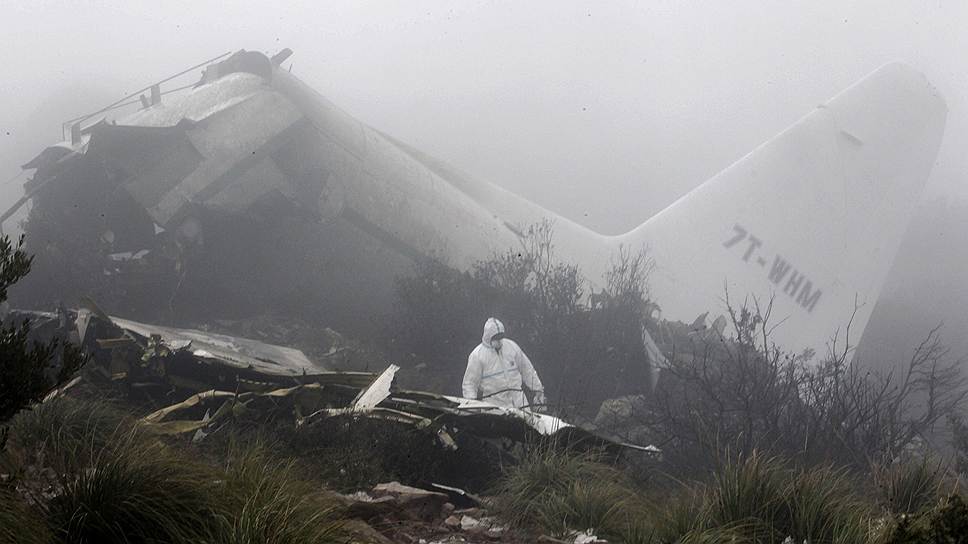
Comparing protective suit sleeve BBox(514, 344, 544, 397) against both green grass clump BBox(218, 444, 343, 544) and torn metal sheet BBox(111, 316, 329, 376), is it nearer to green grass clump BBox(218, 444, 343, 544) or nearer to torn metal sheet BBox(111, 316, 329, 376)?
torn metal sheet BBox(111, 316, 329, 376)

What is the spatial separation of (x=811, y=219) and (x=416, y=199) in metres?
6.03

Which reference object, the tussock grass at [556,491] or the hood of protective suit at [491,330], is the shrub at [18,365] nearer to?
the tussock grass at [556,491]

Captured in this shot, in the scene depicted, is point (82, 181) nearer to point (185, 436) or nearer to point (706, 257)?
point (185, 436)

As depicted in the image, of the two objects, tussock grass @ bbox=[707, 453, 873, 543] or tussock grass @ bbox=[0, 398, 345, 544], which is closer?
tussock grass @ bbox=[0, 398, 345, 544]

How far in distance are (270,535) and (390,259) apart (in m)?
9.38

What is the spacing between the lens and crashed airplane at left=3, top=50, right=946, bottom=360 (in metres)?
11.4

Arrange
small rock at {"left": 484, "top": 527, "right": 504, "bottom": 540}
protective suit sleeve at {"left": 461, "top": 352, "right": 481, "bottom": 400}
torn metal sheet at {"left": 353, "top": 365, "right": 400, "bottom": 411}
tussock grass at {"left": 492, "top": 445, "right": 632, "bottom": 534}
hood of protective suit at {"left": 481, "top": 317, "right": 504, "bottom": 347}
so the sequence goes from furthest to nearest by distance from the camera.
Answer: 1. hood of protective suit at {"left": 481, "top": 317, "right": 504, "bottom": 347}
2. protective suit sleeve at {"left": 461, "top": 352, "right": 481, "bottom": 400}
3. torn metal sheet at {"left": 353, "top": 365, "right": 400, "bottom": 411}
4. tussock grass at {"left": 492, "top": 445, "right": 632, "bottom": 534}
5. small rock at {"left": 484, "top": 527, "right": 504, "bottom": 540}

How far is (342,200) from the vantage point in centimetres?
1192

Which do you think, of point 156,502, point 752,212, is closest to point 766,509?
point 156,502

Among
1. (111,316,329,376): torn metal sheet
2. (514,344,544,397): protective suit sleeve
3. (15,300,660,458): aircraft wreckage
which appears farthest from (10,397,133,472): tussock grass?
(514,344,544,397): protective suit sleeve

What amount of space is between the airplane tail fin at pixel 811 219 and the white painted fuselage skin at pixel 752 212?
0.02m

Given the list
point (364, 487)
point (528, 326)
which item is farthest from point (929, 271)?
point (364, 487)

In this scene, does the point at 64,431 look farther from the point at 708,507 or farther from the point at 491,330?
the point at 491,330

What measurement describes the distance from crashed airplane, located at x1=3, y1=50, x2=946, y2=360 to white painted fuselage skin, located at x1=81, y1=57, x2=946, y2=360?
0.08 ft
